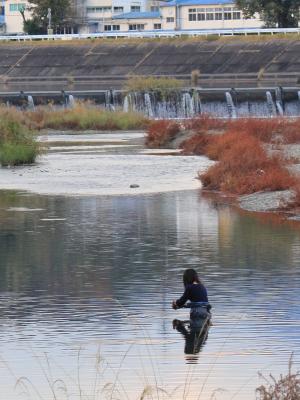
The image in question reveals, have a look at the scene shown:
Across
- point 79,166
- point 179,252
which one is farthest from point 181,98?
point 179,252

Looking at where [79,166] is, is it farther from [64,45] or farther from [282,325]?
[64,45]

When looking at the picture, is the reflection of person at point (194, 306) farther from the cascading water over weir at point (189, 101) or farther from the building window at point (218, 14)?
the building window at point (218, 14)

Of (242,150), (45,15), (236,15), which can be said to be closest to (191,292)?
(242,150)

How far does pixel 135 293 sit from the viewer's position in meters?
16.7

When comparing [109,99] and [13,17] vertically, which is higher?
[13,17]

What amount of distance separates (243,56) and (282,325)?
244ft

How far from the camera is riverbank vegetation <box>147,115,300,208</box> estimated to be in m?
28.0

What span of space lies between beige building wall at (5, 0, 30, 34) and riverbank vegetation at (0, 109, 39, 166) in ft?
287

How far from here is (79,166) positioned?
35.8 m

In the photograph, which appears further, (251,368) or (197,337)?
(197,337)

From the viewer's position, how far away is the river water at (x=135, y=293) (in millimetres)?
12148

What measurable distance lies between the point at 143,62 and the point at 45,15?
26.7m

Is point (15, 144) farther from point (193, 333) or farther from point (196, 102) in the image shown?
point (193, 333)

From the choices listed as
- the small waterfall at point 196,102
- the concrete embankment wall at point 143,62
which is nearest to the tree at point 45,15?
the concrete embankment wall at point 143,62
